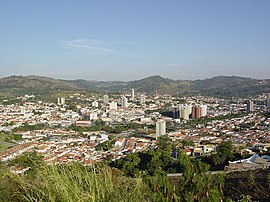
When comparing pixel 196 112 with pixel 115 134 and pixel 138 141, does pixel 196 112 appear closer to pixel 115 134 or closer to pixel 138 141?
pixel 115 134

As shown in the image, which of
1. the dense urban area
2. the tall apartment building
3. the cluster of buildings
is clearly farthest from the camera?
the tall apartment building

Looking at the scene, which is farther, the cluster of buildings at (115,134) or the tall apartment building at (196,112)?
the tall apartment building at (196,112)

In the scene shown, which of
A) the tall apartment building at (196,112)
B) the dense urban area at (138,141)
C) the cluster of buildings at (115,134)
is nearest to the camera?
the dense urban area at (138,141)

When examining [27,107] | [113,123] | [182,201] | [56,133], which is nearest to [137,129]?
[113,123]

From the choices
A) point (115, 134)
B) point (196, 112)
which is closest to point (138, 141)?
point (115, 134)

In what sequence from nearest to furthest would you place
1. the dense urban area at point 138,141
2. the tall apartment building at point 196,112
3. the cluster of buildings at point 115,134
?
the dense urban area at point 138,141 < the cluster of buildings at point 115,134 < the tall apartment building at point 196,112

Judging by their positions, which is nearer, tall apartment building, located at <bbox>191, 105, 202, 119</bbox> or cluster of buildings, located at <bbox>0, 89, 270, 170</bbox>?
cluster of buildings, located at <bbox>0, 89, 270, 170</bbox>

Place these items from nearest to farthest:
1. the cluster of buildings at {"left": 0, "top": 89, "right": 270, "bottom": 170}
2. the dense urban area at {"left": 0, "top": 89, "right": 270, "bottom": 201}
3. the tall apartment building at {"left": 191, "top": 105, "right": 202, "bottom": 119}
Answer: the dense urban area at {"left": 0, "top": 89, "right": 270, "bottom": 201}
the cluster of buildings at {"left": 0, "top": 89, "right": 270, "bottom": 170}
the tall apartment building at {"left": 191, "top": 105, "right": 202, "bottom": 119}

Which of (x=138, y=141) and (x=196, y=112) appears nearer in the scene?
(x=138, y=141)
